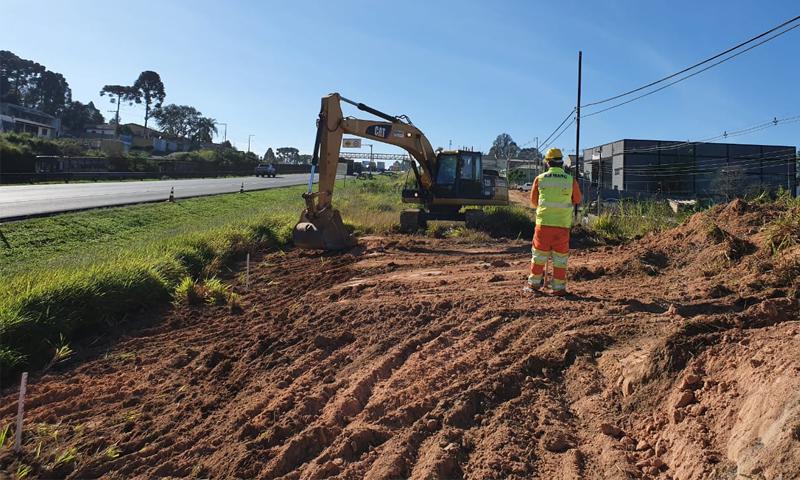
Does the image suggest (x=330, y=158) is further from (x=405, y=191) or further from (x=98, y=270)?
(x=98, y=270)

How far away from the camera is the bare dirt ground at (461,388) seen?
3.29 meters

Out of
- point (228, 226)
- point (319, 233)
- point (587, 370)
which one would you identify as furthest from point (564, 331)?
point (228, 226)

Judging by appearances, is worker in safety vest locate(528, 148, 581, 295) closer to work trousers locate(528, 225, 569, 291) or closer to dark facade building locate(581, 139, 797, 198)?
work trousers locate(528, 225, 569, 291)

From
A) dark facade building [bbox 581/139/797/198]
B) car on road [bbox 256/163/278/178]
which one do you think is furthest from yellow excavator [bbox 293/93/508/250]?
car on road [bbox 256/163/278/178]

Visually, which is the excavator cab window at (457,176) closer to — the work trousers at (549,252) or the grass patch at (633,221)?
the grass patch at (633,221)

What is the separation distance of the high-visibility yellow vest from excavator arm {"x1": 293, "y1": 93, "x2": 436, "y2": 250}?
21.2ft

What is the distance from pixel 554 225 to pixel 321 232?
6.71m

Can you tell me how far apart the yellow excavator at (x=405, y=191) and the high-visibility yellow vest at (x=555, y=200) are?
6.48 metres

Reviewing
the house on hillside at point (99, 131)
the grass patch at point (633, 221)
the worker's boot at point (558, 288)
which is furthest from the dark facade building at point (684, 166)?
the house on hillside at point (99, 131)

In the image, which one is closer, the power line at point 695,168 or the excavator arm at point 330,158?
the excavator arm at point 330,158

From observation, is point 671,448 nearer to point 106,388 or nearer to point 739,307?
point 739,307

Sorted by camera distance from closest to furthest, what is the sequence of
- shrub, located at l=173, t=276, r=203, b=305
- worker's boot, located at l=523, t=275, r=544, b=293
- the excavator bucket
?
1. worker's boot, located at l=523, t=275, r=544, b=293
2. shrub, located at l=173, t=276, r=203, b=305
3. the excavator bucket

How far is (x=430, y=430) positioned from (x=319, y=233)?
29.9 feet

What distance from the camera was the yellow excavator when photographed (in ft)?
42.1
